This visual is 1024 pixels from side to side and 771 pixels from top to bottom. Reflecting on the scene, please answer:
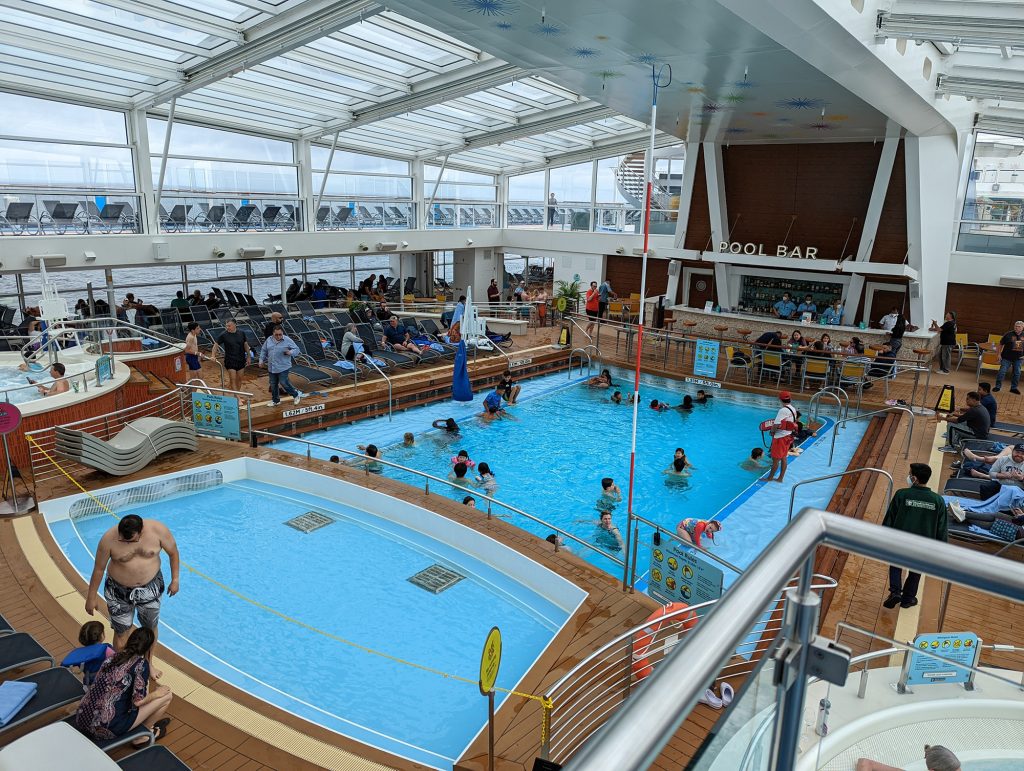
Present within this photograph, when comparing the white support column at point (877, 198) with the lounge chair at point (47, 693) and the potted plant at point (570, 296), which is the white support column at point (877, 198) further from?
the lounge chair at point (47, 693)

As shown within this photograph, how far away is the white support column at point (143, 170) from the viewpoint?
14.6 m

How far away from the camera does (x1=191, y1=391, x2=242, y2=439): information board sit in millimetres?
9375

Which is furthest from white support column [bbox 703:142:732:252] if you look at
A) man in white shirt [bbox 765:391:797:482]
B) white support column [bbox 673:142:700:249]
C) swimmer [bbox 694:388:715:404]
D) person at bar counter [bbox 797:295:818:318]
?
man in white shirt [bbox 765:391:797:482]

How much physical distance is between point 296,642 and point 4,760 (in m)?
2.77

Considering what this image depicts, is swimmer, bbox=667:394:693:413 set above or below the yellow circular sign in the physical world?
below

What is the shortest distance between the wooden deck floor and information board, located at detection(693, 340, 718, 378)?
729cm

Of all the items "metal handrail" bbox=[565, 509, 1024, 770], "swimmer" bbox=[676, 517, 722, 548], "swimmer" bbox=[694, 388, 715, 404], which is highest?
"metal handrail" bbox=[565, 509, 1024, 770]

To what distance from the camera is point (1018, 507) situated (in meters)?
6.24

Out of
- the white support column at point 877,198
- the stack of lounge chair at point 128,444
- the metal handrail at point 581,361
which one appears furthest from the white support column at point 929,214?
the stack of lounge chair at point 128,444

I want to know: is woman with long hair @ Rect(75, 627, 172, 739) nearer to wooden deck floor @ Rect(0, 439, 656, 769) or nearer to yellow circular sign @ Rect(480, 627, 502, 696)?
wooden deck floor @ Rect(0, 439, 656, 769)

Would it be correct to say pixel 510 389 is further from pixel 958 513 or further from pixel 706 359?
pixel 958 513

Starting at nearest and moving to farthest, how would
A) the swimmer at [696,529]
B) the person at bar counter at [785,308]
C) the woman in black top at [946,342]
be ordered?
the swimmer at [696,529] < the woman in black top at [946,342] < the person at bar counter at [785,308]

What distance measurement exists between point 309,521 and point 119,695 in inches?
166

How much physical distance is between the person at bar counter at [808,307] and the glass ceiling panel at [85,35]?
1372 cm
